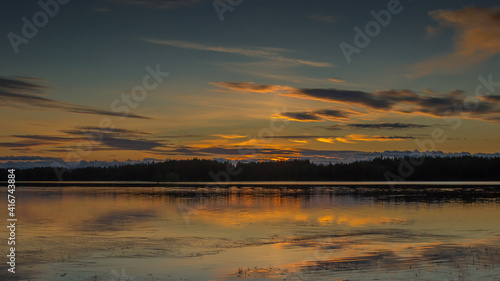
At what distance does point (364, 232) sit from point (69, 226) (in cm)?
2087

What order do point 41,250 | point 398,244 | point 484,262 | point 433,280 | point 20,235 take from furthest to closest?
point 20,235, point 398,244, point 41,250, point 484,262, point 433,280

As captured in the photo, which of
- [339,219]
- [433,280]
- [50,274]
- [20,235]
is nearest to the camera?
[433,280]

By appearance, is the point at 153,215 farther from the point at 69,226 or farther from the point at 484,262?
the point at 484,262

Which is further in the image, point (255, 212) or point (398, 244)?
point (255, 212)

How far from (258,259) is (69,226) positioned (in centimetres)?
1902

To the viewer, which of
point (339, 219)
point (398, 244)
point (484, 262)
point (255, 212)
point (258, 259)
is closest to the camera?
point (484, 262)

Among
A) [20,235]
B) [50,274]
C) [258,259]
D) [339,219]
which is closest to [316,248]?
[258,259]

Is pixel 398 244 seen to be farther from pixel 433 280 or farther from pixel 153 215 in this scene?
pixel 153 215

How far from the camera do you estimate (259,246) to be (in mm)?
26266

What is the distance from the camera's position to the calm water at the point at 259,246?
19094 mm

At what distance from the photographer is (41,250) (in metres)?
24.5

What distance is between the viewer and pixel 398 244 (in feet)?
85.7

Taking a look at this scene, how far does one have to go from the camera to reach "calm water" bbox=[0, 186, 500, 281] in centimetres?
1909

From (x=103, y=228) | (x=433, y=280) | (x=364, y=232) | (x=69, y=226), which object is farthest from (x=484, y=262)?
(x=69, y=226)
